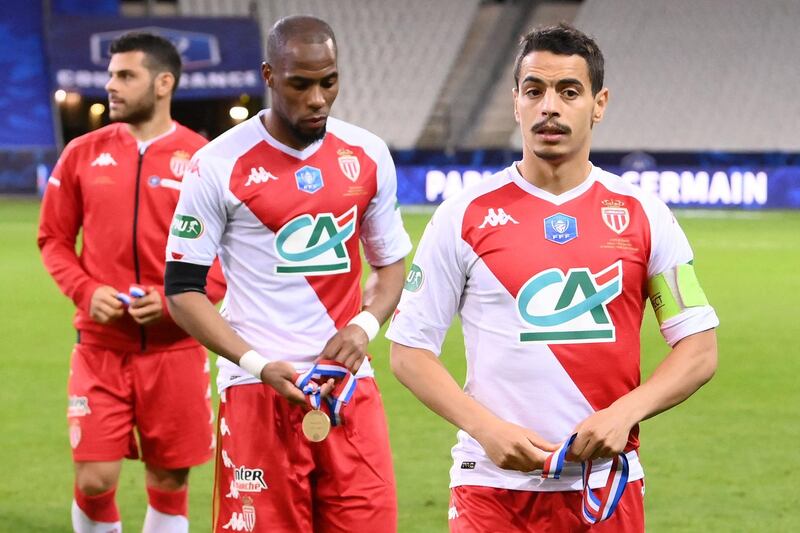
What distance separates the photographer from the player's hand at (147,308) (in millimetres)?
5043

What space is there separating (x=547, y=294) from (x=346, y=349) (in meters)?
1.13

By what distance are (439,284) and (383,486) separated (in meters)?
1.22

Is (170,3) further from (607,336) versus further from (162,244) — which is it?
(607,336)

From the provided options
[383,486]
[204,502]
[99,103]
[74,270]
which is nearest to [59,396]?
[204,502]

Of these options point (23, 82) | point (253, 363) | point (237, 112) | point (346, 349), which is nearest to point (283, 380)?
point (253, 363)

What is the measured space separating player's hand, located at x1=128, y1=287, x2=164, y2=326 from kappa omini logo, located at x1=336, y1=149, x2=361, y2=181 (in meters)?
1.14

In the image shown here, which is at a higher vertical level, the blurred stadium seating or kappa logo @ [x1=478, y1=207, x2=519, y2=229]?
the blurred stadium seating

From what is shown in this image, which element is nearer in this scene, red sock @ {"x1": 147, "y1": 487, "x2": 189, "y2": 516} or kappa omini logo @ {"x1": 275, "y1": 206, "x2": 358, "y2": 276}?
kappa omini logo @ {"x1": 275, "y1": 206, "x2": 358, "y2": 276}

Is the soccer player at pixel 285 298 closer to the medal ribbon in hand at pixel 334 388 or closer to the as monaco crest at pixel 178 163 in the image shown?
the medal ribbon in hand at pixel 334 388

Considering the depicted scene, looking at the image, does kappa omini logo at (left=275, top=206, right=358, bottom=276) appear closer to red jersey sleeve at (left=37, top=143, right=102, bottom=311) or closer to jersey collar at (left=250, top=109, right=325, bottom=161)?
jersey collar at (left=250, top=109, right=325, bottom=161)

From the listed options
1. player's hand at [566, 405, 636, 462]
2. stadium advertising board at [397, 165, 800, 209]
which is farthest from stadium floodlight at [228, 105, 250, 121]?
player's hand at [566, 405, 636, 462]

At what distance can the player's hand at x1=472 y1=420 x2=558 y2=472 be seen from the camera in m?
3.04

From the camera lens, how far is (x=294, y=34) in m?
4.07

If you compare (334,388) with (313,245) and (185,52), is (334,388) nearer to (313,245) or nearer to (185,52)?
(313,245)
